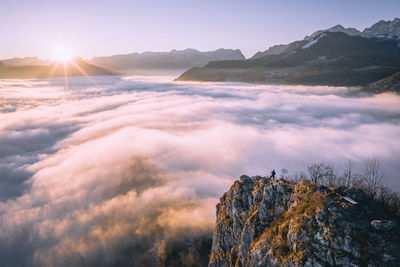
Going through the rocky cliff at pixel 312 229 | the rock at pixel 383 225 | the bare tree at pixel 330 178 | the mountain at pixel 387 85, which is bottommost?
the bare tree at pixel 330 178

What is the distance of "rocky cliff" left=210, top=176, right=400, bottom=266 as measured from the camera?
45.8 ft

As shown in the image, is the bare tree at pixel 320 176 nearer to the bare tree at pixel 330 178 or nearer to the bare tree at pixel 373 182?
the bare tree at pixel 330 178

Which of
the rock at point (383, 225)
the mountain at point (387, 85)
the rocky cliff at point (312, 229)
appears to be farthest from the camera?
the mountain at point (387, 85)

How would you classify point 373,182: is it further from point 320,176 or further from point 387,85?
point 387,85

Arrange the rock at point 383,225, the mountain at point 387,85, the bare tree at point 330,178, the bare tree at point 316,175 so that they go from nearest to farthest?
1. the rock at point 383,225
2. the bare tree at point 316,175
3. the bare tree at point 330,178
4. the mountain at point 387,85

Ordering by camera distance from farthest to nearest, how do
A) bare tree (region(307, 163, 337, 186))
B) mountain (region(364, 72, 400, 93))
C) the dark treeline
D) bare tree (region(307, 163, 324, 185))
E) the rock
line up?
mountain (region(364, 72, 400, 93)) → bare tree (region(307, 163, 337, 186)) → bare tree (region(307, 163, 324, 185)) → the dark treeline → the rock

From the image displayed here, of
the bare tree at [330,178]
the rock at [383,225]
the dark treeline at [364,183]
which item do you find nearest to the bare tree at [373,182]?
the dark treeline at [364,183]

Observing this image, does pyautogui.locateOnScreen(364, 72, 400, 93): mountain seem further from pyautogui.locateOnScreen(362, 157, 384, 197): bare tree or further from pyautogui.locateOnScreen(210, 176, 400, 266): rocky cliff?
pyautogui.locateOnScreen(210, 176, 400, 266): rocky cliff

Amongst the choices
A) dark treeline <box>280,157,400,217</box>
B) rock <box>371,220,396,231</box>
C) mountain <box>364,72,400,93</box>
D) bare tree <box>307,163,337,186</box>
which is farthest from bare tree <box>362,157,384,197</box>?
mountain <box>364,72,400,93</box>

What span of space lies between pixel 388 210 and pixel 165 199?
89.2 metres

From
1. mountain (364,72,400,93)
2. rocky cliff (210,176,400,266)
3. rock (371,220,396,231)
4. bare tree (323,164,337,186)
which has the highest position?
mountain (364,72,400,93)

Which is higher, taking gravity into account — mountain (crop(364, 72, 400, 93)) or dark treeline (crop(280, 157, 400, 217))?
mountain (crop(364, 72, 400, 93))

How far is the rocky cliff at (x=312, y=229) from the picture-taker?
550 inches

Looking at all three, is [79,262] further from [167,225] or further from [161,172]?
[161,172]
